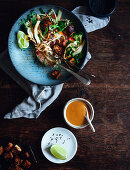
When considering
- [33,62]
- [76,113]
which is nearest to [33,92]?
[33,62]

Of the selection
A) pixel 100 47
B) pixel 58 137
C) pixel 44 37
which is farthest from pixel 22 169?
pixel 100 47

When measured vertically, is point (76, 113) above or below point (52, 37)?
below

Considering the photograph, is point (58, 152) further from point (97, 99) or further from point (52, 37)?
point (52, 37)

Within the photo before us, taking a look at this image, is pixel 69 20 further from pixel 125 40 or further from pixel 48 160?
pixel 48 160

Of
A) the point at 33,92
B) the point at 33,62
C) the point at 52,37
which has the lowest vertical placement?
the point at 33,92

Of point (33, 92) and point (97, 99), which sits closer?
point (33, 92)

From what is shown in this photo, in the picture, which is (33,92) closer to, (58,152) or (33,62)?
(33,62)
